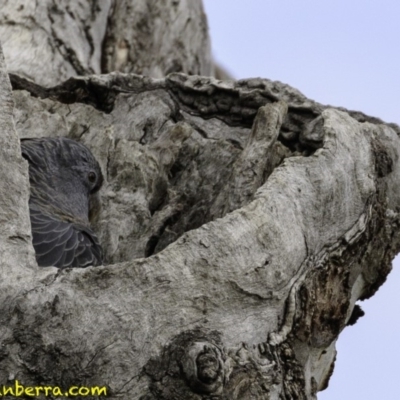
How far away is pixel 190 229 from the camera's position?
16.7ft

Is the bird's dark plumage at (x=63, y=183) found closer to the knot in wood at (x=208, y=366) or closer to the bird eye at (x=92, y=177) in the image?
the bird eye at (x=92, y=177)

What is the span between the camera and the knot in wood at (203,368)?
11.3ft

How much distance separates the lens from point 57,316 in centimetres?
346

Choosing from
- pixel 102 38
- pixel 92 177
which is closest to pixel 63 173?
pixel 92 177

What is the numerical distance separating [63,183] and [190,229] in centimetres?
75

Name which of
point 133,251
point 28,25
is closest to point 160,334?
point 133,251

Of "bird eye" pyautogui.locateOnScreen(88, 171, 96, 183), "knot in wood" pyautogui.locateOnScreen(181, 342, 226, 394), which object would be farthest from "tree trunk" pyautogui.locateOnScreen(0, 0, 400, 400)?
"bird eye" pyautogui.locateOnScreen(88, 171, 96, 183)

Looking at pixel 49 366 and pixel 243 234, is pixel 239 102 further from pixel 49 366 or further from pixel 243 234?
pixel 49 366

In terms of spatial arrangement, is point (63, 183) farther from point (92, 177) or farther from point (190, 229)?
point (190, 229)

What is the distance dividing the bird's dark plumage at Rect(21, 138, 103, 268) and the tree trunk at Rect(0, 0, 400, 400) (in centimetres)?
18

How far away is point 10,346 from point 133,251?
5.57 ft

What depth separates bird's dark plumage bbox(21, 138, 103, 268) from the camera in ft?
15.4

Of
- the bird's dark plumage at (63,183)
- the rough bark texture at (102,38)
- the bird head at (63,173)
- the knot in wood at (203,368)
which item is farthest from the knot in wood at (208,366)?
the rough bark texture at (102,38)

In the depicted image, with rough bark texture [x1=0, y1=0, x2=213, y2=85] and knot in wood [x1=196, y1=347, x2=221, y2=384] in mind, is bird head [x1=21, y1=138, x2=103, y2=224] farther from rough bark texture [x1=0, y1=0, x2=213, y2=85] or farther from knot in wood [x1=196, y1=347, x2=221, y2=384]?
knot in wood [x1=196, y1=347, x2=221, y2=384]
